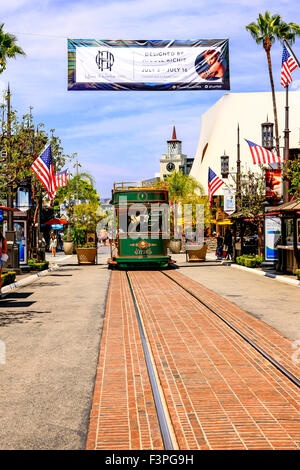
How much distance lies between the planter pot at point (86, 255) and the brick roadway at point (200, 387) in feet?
69.4

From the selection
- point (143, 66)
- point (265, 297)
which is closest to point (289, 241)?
point (265, 297)

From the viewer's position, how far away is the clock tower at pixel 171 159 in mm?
185750

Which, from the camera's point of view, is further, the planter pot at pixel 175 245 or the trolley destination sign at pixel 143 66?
the planter pot at pixel 175 245

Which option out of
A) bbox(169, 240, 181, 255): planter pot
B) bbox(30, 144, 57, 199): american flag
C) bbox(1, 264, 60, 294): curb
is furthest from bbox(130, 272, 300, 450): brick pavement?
bbox(169, 240, 181, 255): planter pot

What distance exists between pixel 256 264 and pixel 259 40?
17.2 meters

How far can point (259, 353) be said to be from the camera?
812 centimetres

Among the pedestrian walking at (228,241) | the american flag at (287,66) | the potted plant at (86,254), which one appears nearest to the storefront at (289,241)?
the american flag at (287,66)

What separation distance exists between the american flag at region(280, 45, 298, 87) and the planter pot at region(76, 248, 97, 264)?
50.8 ft

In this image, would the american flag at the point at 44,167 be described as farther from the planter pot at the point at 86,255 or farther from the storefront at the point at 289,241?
the storefront at the point at 289,241

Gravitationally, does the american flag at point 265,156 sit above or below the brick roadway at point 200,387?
above

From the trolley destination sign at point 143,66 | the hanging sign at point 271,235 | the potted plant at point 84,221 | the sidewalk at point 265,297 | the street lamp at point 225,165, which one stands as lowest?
the sidewalk at point 265,297

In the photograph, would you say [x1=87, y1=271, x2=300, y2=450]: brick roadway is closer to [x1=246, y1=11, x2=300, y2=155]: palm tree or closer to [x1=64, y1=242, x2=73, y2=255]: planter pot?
[x1=246, y1=11, x2=300, y2=155]: palm tree

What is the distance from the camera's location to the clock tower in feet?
609
